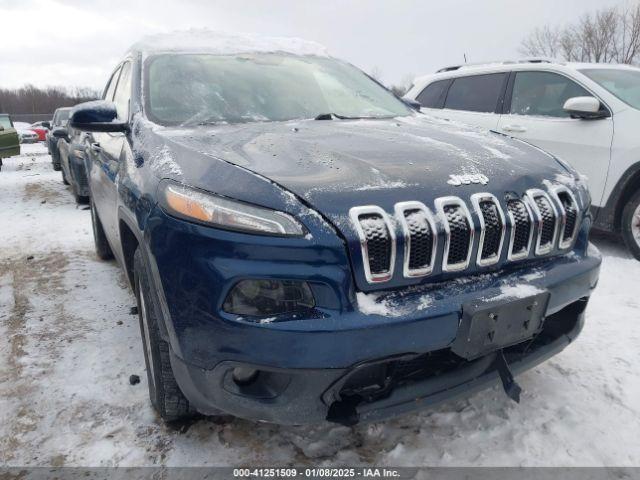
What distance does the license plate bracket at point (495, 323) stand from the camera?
5.30 ft

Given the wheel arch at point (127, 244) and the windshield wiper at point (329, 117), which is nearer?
the wheel arch at point (127, 244)

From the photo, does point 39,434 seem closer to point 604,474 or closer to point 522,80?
point 604,474

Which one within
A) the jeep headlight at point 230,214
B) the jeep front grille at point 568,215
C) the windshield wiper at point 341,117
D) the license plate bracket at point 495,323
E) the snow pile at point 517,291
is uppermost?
the windshield wiper at point 341,117

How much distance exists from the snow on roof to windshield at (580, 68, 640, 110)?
2.64 meters

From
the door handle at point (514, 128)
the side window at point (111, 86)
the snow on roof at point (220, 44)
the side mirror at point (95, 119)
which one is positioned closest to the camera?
the side mirror at point (95, 119)

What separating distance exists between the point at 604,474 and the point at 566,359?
88 centimetres

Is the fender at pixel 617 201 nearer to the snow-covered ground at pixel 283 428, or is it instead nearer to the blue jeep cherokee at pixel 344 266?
the snow-covered ground at pixel 283 428

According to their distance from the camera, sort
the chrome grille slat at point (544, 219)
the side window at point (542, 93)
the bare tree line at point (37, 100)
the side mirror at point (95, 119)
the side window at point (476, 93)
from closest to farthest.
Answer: the chrome grille slat at point (544, 219), the side mirror at point (95, 119), the side window at point (542, 93), the side window at point (476, 93), the bare tree line at point (37, 100)

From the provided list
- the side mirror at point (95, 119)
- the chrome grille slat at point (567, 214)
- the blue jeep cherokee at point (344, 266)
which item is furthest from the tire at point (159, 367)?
the chrome grille slat at point (567, 214)

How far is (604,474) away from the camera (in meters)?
1.82

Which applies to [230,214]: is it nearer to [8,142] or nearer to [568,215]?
[568,215]

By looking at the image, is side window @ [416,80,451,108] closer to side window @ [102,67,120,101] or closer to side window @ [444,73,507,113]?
side window @ [444,73,507,113]

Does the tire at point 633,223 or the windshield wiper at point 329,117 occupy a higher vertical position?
the windshield wiper at point 329,117

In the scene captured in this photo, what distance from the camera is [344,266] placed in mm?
1521
